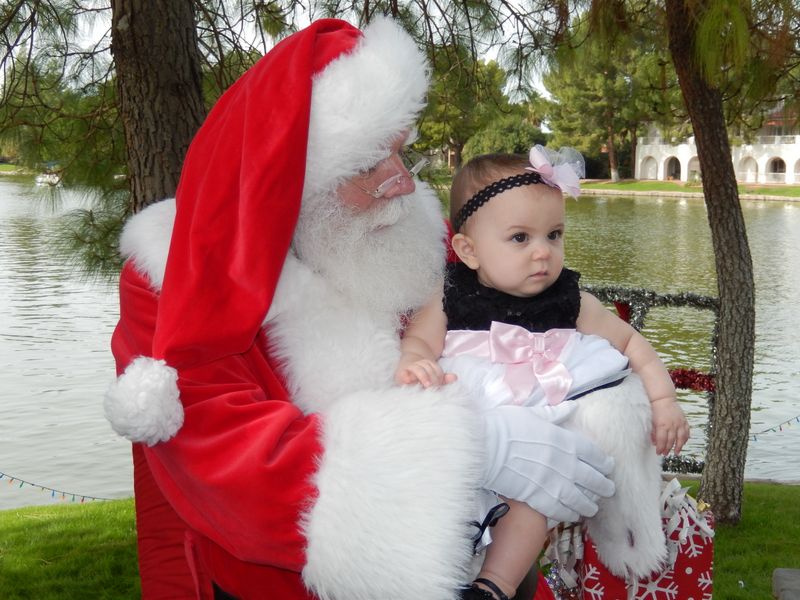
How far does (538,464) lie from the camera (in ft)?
5.15

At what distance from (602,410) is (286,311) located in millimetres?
652

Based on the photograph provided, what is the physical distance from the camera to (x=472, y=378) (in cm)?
184

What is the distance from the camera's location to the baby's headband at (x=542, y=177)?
1.94 metres

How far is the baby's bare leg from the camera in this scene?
164cm

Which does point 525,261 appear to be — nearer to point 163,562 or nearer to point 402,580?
point 402,580

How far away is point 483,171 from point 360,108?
0.44m

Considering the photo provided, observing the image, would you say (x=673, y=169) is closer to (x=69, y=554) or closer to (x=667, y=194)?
(x=667, y=194)

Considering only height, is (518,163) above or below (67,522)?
above

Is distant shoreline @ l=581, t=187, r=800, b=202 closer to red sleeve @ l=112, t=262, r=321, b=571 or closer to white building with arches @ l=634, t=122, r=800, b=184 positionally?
white building with arches @ l=634, t=122, r=800, b=184

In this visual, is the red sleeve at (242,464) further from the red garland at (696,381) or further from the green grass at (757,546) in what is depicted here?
the red garland at (696,381)

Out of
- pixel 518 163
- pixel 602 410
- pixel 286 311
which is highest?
pixel 518 163

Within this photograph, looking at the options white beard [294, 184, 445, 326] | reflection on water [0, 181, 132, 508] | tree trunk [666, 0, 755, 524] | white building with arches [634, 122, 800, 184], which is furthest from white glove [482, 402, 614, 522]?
white building with arches [634, 122, 800, 184]

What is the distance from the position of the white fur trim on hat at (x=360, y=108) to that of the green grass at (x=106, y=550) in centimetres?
320

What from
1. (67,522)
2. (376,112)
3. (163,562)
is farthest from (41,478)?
(376,112)
